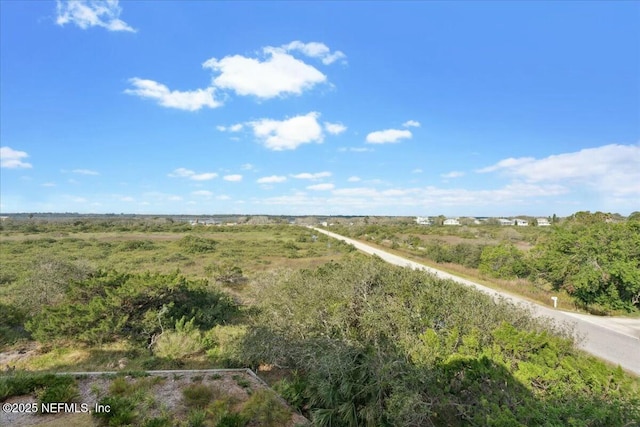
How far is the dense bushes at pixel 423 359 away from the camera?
4.15m

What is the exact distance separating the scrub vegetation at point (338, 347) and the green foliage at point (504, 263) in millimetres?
5741

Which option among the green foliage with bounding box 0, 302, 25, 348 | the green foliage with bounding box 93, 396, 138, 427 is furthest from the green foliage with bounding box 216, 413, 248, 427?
the green foliage with bounding box 0, 302, 25, 348

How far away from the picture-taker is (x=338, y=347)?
6.20m

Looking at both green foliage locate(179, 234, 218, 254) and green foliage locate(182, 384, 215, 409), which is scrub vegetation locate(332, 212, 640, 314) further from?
green foliage locate(179, 234, 218, 254)

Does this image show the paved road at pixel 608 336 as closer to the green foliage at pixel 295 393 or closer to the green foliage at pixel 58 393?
the green foliage at pixel 295 393

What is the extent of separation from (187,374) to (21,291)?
10.7 meters

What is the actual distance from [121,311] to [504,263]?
21.8 m

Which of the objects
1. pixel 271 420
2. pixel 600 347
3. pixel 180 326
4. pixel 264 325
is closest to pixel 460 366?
pixel 271 420

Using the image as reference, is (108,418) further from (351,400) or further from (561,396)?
(561,396)

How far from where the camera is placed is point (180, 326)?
9914mm

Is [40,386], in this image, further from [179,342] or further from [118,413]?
[179,342]

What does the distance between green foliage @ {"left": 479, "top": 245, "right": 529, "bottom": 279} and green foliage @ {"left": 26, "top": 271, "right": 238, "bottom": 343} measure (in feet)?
58.8

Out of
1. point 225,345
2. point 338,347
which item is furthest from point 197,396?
point 338,347

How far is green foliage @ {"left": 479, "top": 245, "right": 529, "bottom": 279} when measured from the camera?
20.2 meters
